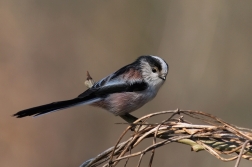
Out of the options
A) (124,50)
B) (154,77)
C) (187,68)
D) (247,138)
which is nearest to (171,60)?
(187,68)

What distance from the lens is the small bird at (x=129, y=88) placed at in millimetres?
2120

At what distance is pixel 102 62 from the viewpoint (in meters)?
3.57

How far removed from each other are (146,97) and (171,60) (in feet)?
4.32

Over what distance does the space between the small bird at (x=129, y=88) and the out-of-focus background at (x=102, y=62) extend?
1.03 meters

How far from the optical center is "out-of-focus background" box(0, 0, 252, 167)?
3.15 m

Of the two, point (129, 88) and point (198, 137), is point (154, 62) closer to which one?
point (129, 88)

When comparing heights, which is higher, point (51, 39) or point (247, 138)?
point (51, 39)

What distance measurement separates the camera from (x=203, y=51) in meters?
3.32

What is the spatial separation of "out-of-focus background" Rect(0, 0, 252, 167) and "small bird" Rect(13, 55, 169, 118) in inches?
40.5

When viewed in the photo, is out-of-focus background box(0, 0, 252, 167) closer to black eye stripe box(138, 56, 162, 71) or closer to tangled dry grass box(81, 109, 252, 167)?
black eye stripe box(138, 56, 162, 71)

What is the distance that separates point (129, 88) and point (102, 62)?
143 centimetres

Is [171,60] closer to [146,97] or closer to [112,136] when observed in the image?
[112,136]

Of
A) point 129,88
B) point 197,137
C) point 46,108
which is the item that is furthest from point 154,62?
point 197,137

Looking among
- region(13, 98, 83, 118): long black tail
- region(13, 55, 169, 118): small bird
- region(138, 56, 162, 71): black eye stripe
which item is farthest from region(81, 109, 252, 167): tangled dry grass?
region(138, 56, 162, 71): black eye stripe
